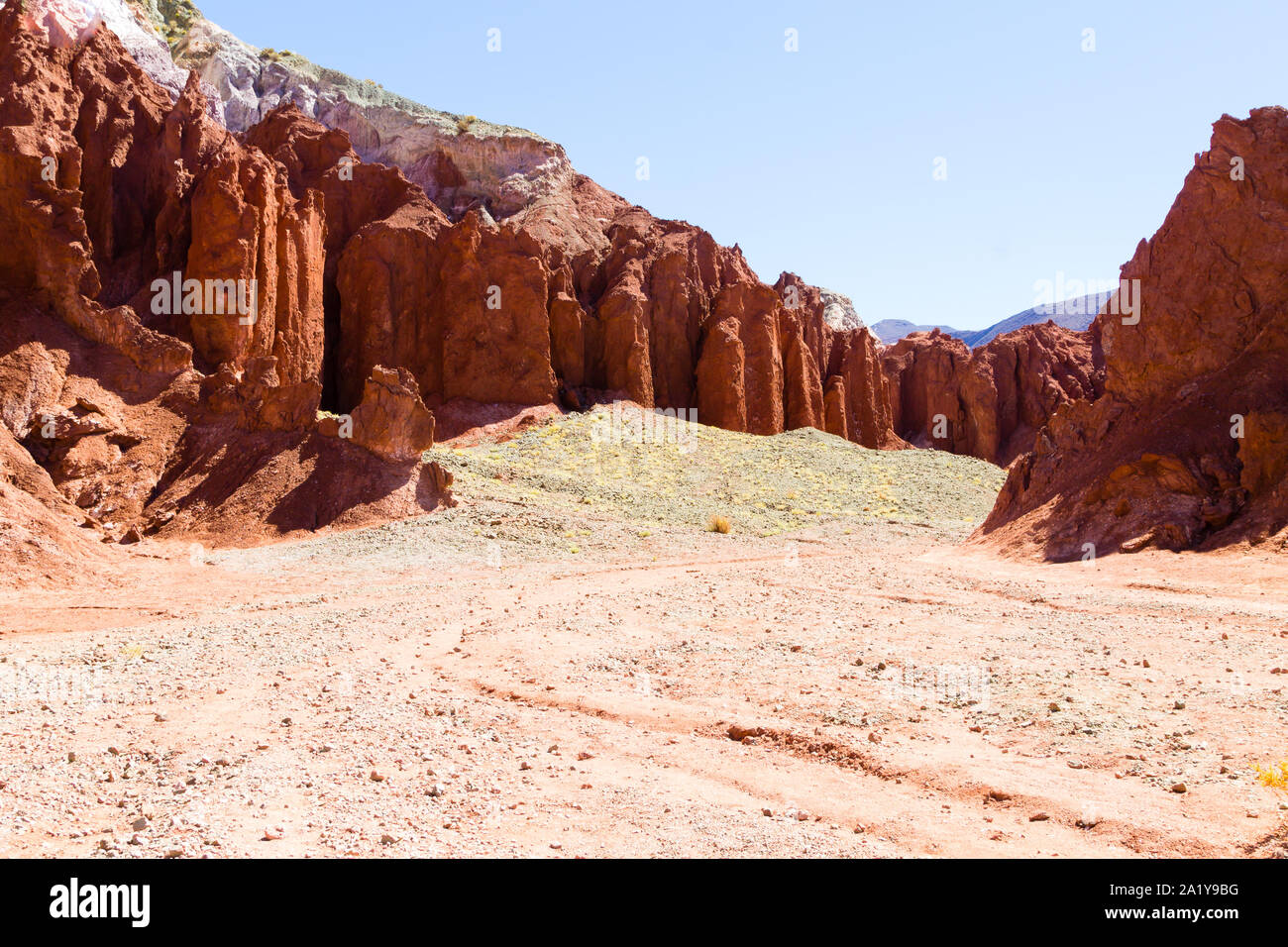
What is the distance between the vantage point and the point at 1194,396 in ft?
74.7

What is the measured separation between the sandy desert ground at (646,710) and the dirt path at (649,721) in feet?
0.13

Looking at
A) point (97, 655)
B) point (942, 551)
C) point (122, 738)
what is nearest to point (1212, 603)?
point (942, 551)

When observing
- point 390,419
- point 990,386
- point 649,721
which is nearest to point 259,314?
point 390,419

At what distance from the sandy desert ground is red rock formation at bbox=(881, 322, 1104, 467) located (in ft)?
168

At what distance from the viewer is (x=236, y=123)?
63.0 m

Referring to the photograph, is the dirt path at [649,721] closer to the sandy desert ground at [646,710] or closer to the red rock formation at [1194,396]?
the sandy desert ground at [646,710]

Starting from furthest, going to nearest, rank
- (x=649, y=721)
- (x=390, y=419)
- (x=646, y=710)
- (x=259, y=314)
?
(x=259, y=314) → (x=390, y=419) → (x=646, y=710) → (x=649, y=721)

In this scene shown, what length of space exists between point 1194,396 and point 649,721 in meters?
20.5

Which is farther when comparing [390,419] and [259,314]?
[259,314]

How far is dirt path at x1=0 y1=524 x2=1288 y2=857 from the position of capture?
6074mm

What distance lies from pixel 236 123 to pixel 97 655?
6270 centimetres

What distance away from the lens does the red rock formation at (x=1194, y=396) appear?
66.4ft

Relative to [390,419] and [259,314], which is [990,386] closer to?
[390,419]

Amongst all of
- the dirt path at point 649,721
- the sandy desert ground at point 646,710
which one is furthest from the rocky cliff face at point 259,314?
the dirt path at point 649,721
